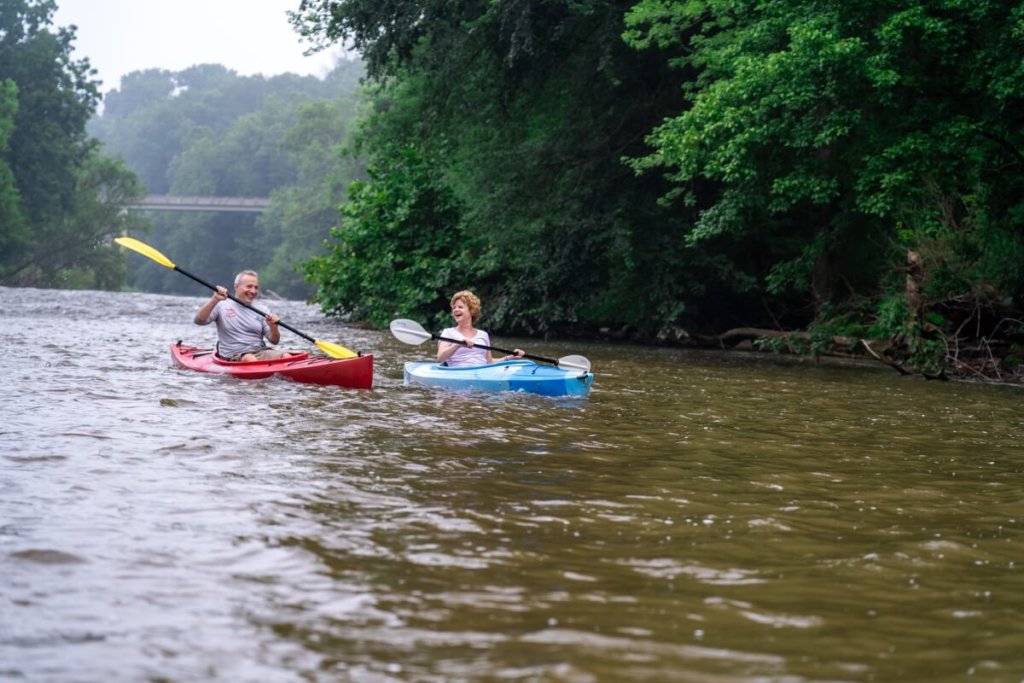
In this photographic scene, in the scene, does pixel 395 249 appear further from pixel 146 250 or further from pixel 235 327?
pixel 235 327

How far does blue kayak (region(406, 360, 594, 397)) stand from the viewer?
10555 mm

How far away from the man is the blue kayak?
1.85m

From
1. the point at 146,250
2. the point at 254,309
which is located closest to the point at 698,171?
the point at 254,309

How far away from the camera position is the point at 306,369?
35.4 feet

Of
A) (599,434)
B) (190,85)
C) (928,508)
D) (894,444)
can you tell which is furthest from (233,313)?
(190,85)

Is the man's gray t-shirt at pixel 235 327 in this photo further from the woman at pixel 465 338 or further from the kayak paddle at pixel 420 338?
the woman at pixel 465 338

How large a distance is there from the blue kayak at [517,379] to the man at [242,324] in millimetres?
1850

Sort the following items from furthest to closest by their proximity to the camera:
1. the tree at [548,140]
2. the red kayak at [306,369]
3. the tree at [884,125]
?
the tree at [548,140] → the tree at [884,125] → the red kayak at [306,369]

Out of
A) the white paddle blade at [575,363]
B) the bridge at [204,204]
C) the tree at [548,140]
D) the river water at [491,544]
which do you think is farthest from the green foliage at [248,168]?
the river water at [491,544]

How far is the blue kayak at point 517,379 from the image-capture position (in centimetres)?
1055

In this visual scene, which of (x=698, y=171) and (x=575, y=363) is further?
(x=698, y=171)

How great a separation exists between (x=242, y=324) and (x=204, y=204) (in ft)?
252

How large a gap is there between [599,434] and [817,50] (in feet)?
28.0

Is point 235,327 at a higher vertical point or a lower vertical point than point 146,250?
lower
